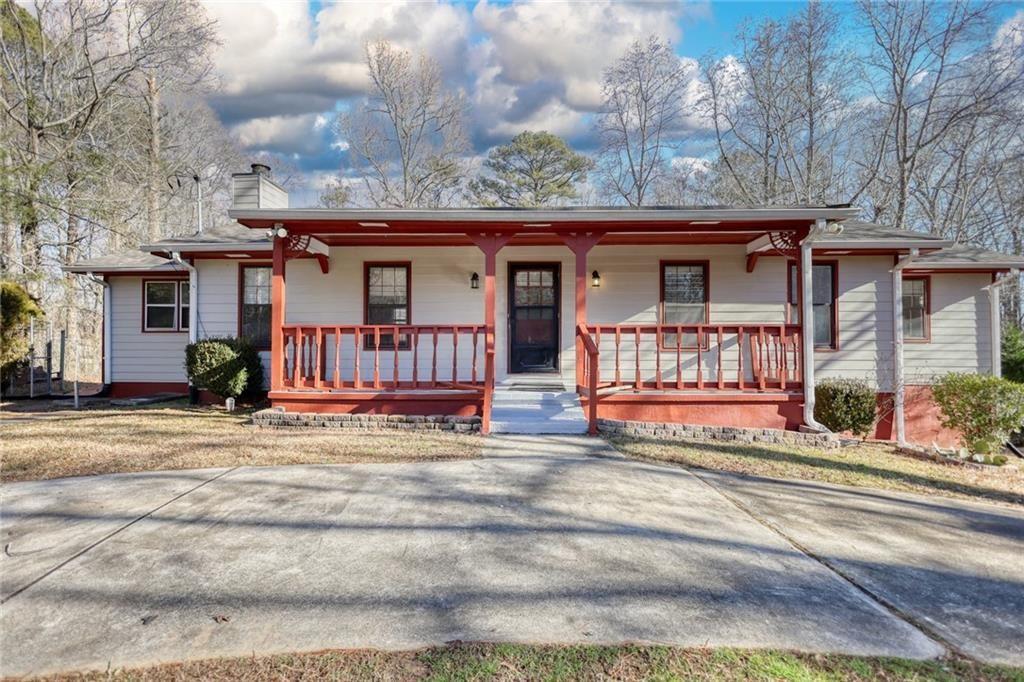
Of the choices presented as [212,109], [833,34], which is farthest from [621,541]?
[212,109]

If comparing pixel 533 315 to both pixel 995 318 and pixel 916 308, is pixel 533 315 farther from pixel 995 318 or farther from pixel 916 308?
pixel 995 318

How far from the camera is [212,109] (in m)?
21.5

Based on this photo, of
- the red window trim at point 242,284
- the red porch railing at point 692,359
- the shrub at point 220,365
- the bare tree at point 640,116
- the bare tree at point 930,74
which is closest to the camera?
the red porch railing at point 692,359

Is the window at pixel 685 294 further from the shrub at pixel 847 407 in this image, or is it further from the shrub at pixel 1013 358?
the shrub at pixel 1013 358

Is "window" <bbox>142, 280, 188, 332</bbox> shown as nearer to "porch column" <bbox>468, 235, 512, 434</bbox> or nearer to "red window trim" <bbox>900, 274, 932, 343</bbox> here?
"porch column" <bbox>468, 235, 512, 434</bbox>

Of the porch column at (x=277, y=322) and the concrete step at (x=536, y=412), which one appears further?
the porch column at (x=277, y=322)

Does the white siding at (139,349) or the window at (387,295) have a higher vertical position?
the window at (387,295)

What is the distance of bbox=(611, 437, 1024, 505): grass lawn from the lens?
4.89 metres

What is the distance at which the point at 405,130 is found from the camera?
2247 cm

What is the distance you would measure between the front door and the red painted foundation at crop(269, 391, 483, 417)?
1899 millimetres

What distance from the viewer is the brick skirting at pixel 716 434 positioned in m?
6.45

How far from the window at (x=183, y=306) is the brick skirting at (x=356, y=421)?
4.72 meters

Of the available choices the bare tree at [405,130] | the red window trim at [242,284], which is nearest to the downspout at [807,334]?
the red window trim at [242,284]

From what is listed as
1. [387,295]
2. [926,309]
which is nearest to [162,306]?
[387,295]
